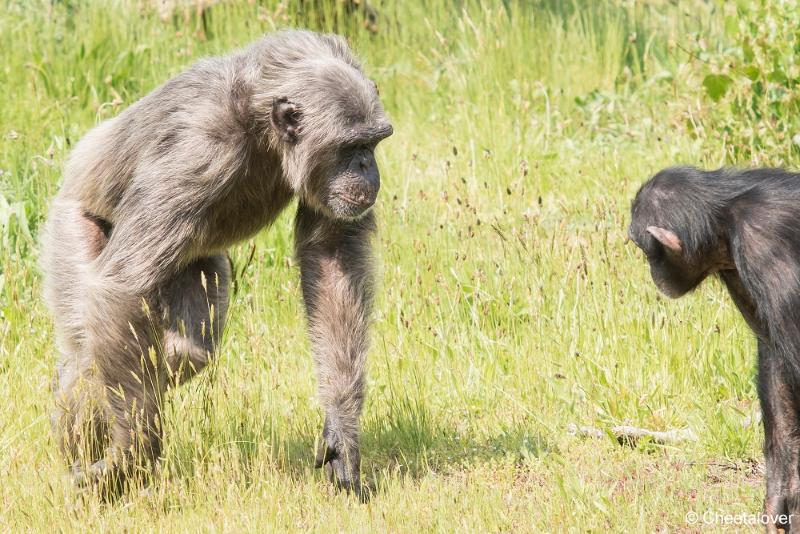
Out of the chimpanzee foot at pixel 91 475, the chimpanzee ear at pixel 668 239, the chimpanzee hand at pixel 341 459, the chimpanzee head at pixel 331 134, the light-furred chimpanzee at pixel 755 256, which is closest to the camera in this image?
the light-furred chimpanzee at pixel 755 256

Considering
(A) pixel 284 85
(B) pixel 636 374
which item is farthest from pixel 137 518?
(B) pixel 636 374

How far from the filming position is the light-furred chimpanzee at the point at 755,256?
4.42 m

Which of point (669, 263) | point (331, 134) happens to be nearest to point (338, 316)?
point (331, 134)

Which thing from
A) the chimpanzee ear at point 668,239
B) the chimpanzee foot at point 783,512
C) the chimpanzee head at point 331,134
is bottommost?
the chimpanzee foot at point 783,512

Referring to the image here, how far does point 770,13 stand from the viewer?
7582 millimetres

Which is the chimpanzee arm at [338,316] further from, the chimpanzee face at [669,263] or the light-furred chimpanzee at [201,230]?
the chimpanzee face at [669,263]

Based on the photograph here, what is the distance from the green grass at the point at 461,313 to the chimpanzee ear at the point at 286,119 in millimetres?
1127

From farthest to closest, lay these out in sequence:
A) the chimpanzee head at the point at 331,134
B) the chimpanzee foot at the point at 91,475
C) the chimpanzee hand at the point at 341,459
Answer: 1. the chimpanzee hand at the point at 341,459
2. the chimpanzee head at the point at 331,134
3. the chimpanzee foot at the point at 91,475

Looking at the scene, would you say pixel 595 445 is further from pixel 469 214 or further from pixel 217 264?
pixel 469 214

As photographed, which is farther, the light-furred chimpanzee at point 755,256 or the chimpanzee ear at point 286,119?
the chimpanzee ear at point 286,119

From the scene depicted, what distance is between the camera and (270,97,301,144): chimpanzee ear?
5.12m

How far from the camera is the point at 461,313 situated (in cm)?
692

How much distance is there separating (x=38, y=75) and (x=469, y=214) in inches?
147

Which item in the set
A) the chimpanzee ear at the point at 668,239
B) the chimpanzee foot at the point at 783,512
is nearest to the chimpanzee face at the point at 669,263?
the chimpanzee ear at the point at 668,239
